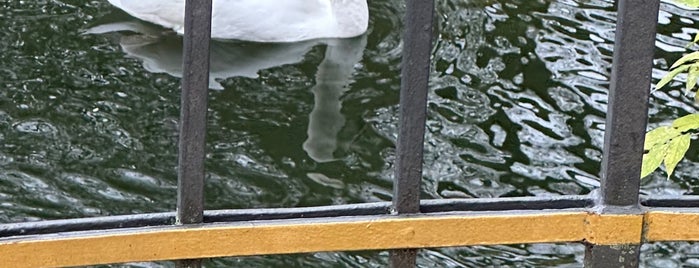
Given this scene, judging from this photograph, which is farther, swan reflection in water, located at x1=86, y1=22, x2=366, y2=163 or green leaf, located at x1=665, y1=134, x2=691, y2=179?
swan reflection in water, located at x1=86, y1=22, x2=366, y2=163

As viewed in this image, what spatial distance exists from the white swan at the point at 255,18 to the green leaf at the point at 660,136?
5.42 meters

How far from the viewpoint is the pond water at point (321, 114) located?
5207 millimetres

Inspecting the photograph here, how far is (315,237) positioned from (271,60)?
17.1ft

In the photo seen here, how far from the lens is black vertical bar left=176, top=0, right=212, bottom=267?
2.00 metres

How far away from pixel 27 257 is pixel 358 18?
5.70m

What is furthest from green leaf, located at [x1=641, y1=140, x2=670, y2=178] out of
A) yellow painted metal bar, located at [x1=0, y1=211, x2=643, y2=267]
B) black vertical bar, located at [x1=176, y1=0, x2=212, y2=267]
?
black vertical bar, located at [x1=176, y1=0, x2=212, y2=267]

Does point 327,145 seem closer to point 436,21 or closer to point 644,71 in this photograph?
point 436,21

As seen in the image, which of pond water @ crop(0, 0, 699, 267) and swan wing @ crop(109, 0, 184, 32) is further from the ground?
swan wing @ crop(109, 0, 184, 32)

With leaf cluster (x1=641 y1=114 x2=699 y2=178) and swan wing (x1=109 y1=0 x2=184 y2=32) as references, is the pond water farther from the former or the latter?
leaf cluster (x1=641 y1=114 x2=699 y2=178)

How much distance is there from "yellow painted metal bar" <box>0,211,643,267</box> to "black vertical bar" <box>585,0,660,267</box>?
0.03m

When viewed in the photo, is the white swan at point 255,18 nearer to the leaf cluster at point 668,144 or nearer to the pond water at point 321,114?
the pond water at point 321,114

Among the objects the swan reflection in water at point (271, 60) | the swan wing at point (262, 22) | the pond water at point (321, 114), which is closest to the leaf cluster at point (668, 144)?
the pond water at point (321, 114)

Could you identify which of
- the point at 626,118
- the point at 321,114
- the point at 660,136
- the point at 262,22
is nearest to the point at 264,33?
the point at 262,22

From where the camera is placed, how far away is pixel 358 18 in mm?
7660
